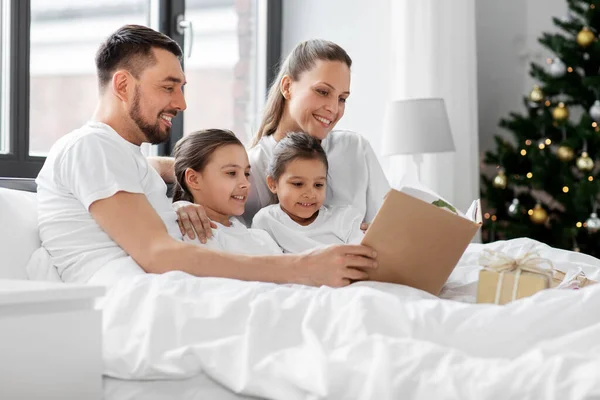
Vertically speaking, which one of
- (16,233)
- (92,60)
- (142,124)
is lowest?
(16,233)

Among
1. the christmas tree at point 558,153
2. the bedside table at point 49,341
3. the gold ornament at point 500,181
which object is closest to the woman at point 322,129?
the bedside table at point 49,341

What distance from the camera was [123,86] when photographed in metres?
2.03

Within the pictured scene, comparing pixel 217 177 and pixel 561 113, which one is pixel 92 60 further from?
pixel 561 113

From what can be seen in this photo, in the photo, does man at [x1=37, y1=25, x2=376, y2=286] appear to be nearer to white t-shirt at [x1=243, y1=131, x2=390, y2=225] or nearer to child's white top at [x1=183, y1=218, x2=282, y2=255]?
child's white top at [x1=183, y1=218, x2=282, y2=255]

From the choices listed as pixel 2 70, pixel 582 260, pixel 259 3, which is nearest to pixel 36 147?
pixel 2 70

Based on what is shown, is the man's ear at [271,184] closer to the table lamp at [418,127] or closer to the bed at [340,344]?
the bed at [340,344]

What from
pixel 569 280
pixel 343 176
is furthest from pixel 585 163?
pixel 569 280

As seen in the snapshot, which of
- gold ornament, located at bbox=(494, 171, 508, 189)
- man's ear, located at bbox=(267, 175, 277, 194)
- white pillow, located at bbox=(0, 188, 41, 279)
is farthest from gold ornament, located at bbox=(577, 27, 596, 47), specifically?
white pillow, located at bbox=(0, 188, 41, 279)

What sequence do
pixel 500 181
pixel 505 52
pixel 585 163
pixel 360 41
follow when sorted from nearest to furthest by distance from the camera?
pixel 585 163 < pixel 500 181 < pixel 360 41 < pixel 505 52

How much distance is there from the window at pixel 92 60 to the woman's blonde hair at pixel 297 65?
0.96 m

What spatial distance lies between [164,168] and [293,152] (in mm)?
363

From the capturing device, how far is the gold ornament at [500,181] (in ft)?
14.3

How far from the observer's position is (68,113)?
3783mm

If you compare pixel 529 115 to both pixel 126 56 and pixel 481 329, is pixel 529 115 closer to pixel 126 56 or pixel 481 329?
pixel 126 56
